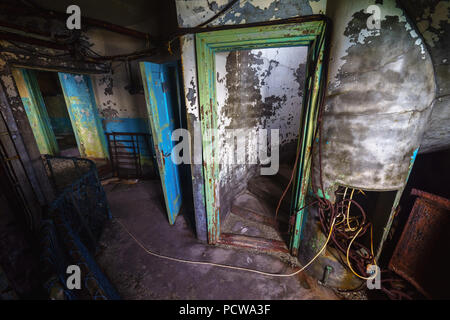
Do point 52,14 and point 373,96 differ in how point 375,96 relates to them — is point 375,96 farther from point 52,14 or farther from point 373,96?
point 52,14

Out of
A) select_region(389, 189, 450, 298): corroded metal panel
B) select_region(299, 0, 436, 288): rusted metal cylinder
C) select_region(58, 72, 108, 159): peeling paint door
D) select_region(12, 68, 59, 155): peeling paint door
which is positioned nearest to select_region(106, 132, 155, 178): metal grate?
select_region(58, 72, 108, 159): peeling paint door

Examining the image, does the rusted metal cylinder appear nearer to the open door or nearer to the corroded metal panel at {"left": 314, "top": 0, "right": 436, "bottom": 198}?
the corroded metal panel at {"left": 314, "top": 0, "right": 436, "bottom": 198}

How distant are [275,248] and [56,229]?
113 inches

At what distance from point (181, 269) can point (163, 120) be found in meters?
2.33

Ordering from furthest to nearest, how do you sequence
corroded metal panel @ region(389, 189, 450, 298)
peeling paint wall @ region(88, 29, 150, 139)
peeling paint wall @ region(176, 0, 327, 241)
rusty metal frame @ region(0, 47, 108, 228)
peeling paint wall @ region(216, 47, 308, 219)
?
peeling paint wall @ region(88, 29, 150, 139)
peeling paint wall @ region(216, 47, 308, 219)
rusty metal frame @ region(0, 47, 108, 228)
corroded metal panel @ region(389, 189, 450, 298)
peeling paint wall @ region(176, 0, 327, 241)

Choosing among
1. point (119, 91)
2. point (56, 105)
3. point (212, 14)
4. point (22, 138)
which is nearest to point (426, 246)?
point (212, 14)

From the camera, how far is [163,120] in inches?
125

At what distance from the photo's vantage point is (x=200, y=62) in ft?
7.39

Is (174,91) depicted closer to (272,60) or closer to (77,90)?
(272,60)

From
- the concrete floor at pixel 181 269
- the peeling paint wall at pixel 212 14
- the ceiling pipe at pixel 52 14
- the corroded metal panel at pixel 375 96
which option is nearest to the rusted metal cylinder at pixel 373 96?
the corroded metal panel at pixel 375 96

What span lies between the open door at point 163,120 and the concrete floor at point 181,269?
0.53 metres

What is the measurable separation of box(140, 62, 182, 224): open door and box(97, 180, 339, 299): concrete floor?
0.53m

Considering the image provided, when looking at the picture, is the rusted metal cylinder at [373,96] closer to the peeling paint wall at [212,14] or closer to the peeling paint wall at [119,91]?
the peeling paint wall at [212,14]

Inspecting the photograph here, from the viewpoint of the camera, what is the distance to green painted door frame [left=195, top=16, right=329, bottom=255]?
1.91m
